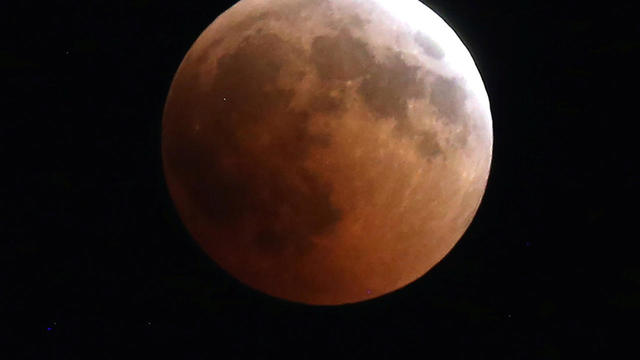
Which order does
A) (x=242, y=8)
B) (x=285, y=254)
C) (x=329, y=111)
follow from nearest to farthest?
1. (x=329, y=111)
2. (x=285, y=254)
3. (x=242, y=8)

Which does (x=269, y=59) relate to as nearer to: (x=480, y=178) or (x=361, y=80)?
(x=361, y=80)

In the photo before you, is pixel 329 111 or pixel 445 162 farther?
pixel 445 162

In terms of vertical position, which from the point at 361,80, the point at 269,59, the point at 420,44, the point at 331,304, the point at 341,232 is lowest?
the point at 331,304

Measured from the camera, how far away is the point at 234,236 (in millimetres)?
4094

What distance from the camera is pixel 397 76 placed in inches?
153

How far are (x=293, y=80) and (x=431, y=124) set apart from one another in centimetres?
92

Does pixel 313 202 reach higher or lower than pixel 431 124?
lower

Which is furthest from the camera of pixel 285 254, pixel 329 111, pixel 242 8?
pixel 242 8

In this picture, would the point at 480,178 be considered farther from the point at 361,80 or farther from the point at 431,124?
the point at 361,80

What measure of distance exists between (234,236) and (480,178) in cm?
177

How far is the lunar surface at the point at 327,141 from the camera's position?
3.77 meters


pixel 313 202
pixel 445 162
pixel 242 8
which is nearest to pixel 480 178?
pixel 445 162

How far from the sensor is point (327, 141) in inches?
147

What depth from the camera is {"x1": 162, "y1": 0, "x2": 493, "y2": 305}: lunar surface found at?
3.77 meters
